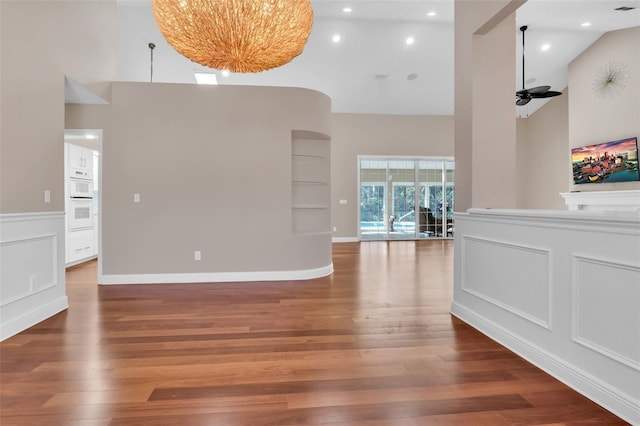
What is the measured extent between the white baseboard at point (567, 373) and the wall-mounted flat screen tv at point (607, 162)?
6408 mm

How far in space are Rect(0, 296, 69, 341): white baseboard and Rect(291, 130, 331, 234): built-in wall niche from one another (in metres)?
2.87

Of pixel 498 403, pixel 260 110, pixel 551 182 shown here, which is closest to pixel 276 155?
pixel 260 110

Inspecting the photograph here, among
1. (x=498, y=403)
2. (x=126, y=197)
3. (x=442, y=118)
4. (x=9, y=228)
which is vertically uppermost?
(x=442, y=118)

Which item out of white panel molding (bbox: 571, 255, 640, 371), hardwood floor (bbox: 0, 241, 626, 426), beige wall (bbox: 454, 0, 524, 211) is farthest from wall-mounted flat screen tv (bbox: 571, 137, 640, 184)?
white panel molding (bbox: 571, 255, 640, 371)

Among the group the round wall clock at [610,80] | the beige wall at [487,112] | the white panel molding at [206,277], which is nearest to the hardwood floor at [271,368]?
the white panel molding at [206,277]

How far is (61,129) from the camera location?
135 inches

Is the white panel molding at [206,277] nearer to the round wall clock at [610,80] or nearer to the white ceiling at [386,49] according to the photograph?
the white ceiling at [386,49]

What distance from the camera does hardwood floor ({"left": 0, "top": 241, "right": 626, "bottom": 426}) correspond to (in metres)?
1.71

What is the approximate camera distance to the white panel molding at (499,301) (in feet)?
Result: 6.95

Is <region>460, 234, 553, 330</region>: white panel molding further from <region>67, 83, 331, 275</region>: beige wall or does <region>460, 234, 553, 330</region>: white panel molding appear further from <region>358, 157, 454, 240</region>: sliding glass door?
<region>358, 157, 454, 240</region>: sliding glass door

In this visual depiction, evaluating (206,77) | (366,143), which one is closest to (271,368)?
(206,77)

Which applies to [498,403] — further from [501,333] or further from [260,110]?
[260,110]

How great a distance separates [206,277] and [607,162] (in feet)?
27.4

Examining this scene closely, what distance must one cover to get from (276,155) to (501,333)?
3.46 metres
